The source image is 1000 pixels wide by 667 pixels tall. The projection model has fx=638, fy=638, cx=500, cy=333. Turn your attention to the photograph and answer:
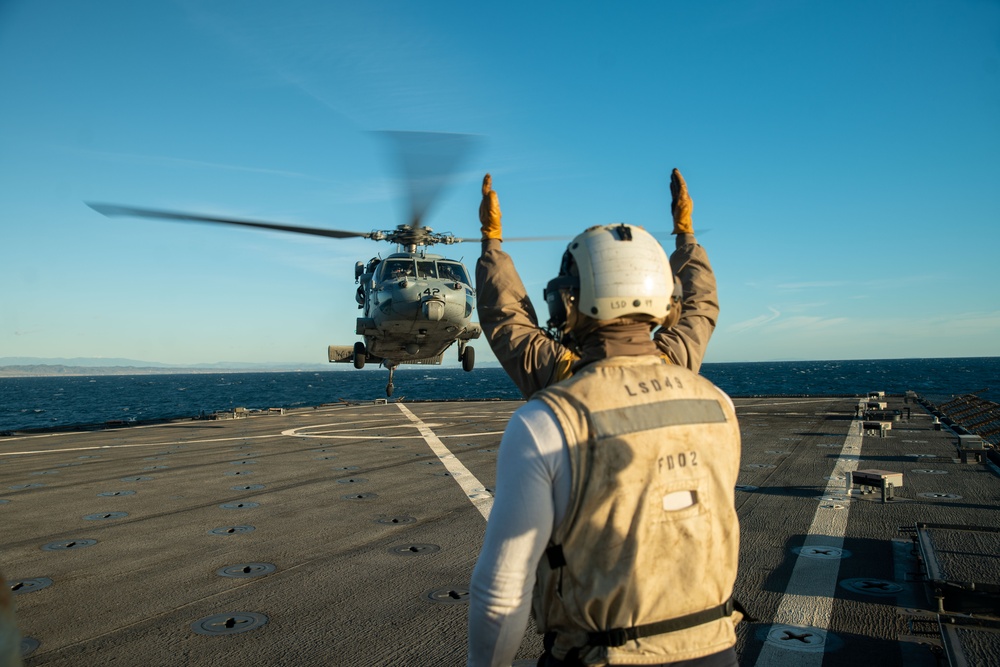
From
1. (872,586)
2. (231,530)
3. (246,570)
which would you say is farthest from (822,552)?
(231,530)

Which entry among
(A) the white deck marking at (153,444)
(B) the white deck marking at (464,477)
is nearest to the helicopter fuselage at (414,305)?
(B) the white deck marking at (464,477)

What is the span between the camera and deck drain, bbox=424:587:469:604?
5.40 m

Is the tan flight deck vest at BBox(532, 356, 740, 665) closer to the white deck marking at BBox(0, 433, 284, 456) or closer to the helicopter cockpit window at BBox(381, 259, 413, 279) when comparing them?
the helicopter cockpit window at BBox(381, 259, 413, 279)

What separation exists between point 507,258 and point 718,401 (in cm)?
103

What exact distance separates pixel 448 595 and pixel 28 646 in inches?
122

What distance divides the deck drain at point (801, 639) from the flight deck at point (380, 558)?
0.02 metres

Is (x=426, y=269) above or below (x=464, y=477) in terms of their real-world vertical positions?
above

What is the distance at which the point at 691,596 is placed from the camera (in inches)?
85.9

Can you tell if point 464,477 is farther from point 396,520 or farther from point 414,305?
point 414,305

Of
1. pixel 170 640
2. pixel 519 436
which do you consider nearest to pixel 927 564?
pixel 519 436

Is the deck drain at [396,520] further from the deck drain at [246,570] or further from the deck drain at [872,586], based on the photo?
the deck drain at [872,586]

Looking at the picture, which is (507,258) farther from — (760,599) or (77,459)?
(77,459)

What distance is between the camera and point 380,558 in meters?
6.66

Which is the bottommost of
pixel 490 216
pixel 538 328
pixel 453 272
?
pixel 538 328
